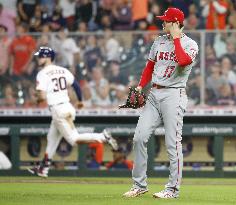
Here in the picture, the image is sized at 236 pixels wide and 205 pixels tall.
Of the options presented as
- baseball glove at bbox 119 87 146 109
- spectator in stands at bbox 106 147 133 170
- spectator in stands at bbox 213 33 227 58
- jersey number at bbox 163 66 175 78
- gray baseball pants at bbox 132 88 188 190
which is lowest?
spectator in stands at bbox 106 147 133 170

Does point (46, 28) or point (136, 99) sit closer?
point (136, 99)

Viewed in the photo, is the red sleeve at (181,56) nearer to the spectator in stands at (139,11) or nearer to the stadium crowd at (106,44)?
the stadium crowd at (106,44)

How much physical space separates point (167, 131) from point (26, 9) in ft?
27.0

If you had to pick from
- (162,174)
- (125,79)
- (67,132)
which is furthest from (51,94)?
(162,174)

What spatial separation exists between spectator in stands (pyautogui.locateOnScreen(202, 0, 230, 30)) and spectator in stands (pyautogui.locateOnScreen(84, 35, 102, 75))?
7.30ft

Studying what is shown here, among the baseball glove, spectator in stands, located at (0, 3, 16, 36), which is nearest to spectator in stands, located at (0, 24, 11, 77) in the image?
spectator in stands, located at (0, 3, 16, 36)

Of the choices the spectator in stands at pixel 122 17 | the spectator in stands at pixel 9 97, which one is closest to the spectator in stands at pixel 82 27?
the spectator in stands at pixel 122 17

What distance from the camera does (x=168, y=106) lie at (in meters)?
10.1

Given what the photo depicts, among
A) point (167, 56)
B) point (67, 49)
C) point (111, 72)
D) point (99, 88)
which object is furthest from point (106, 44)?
point (167, 56)

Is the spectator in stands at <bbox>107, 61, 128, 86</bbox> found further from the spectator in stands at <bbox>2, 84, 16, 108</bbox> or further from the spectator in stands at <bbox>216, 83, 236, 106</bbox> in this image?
the spectator in stands at <bbox>2, 84, 16, 108</bbox>

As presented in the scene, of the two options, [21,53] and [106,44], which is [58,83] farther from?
[21,53]

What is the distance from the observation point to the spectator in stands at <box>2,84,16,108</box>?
1662 centimetres

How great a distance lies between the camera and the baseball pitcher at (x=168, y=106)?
1009 centimetres

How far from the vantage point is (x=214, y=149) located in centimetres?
1644
